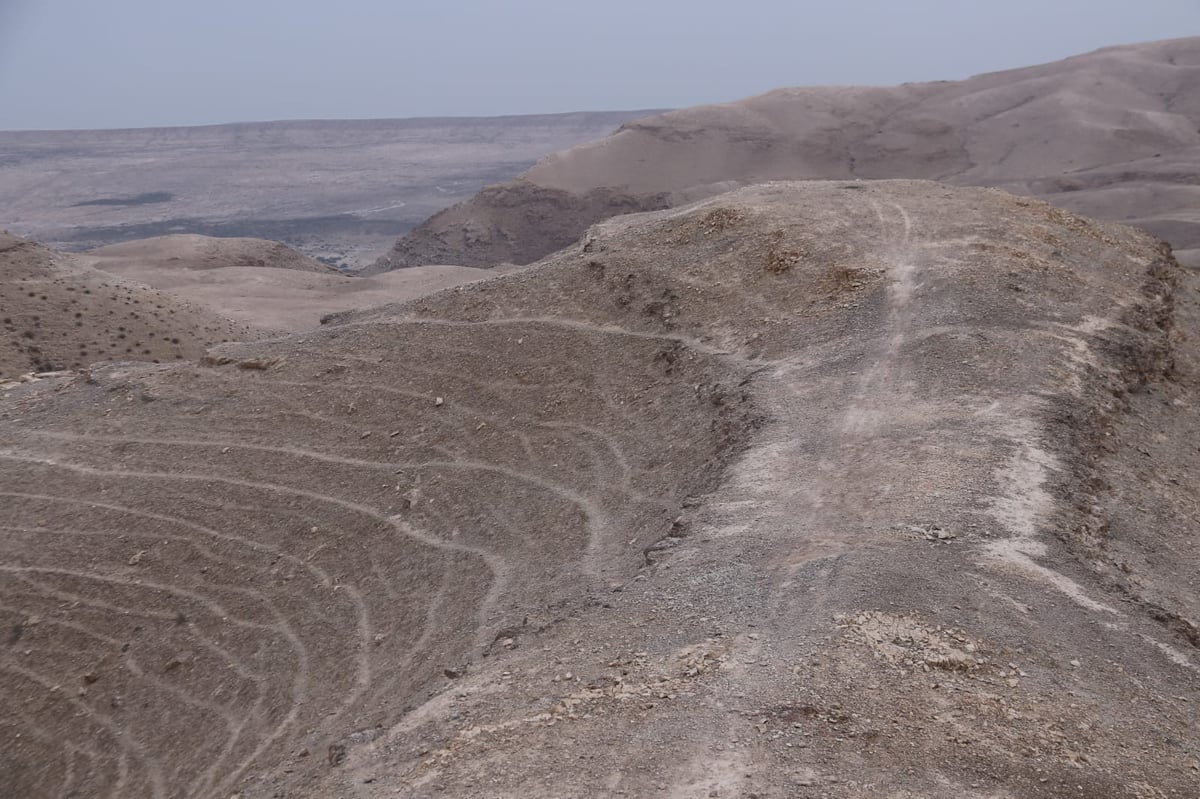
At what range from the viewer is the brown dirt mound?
25188mm

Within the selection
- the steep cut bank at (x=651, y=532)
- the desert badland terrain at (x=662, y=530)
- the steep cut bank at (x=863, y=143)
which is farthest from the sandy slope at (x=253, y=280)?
the steep cut bank at (x=651, y=532)

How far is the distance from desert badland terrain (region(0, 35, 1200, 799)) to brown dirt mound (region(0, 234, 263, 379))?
95 centimetres

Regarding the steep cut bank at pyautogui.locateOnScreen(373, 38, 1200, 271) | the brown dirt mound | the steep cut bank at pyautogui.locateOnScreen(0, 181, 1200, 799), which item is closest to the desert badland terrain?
the steep cut bank at pyautogui.locateOnScreen(0, 181, 1200, 799)

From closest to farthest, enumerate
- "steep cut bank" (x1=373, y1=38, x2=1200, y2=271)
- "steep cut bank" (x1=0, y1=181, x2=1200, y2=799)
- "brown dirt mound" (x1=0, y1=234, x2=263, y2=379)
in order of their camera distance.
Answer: "steep cut bank" (x1=0, y1=181, x2=1200, y2=799), "brown dirt mound" (x1=0, y1=234, x2=263, y2=379), "steep cut bank" (x1=373, y1=38, x2=1200, y2=271)

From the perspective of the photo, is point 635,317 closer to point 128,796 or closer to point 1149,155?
point 128,796

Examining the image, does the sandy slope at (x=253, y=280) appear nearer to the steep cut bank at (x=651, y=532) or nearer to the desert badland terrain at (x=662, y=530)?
the desert badland terrain at (x=662, y=530)

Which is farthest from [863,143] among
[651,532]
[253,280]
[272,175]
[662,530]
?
[272,175]

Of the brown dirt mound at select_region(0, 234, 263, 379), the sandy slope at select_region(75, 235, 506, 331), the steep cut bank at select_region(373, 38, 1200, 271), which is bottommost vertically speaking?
the sandy slope at select_region(75, 235, 506, 331)

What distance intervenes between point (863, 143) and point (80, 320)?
4362 centimetres

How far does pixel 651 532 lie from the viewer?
11.9m

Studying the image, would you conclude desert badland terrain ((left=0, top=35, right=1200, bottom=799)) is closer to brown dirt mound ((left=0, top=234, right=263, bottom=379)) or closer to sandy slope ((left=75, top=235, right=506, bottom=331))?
brown dirt mound ((left=0, top=234, right=263, bottom=379))

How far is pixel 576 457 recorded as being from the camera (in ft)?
49.1

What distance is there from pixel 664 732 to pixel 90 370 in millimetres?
17218

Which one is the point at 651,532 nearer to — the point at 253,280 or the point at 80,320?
the point at 80,320
